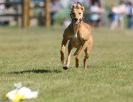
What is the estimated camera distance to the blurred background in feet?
104

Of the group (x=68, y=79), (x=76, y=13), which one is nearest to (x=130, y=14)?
(x=76, y=13)

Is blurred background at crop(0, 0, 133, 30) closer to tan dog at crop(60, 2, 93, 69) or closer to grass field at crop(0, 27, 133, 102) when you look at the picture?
grass field at crop(0, 27, 133, 102)

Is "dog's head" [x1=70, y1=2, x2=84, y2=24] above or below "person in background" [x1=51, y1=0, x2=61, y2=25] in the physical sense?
above

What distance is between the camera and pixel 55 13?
111 feet

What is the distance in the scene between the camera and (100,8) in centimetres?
3375

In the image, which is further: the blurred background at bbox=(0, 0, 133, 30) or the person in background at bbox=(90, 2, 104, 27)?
Result: the person in background at bbox=(90, 2, 104, 27)

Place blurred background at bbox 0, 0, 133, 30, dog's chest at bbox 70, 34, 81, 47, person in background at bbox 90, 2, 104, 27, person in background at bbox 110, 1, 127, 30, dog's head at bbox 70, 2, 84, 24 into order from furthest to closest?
person in background at bbox 110, 1, 127, 30 < person in background at bbox 90, 2, 104, 27 < blurred background at bbox 0, 0, 133, 30 < dog's chest at bbox 70, 34, 81, 47 < dog's head at bbox 70, 2, 84, 24

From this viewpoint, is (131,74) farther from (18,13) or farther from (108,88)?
(18,13)

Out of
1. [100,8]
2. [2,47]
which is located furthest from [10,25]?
[2,47]

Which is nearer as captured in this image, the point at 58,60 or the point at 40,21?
the point at 58,60

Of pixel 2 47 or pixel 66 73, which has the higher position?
pixel 66 73

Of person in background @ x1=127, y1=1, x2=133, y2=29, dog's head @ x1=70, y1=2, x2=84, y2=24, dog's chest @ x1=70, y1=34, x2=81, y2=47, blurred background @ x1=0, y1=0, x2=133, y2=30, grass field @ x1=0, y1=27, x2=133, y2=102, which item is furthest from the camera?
person in background @ x1=127, y1=1, x2=133, y2=29

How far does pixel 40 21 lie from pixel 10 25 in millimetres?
1640

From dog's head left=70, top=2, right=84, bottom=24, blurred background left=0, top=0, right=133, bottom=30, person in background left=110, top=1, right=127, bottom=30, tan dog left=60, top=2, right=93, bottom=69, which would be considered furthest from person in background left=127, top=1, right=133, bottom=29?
dog's head left=70, top=2, right=84, bottom=24
